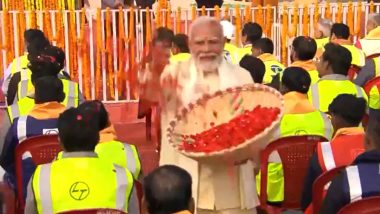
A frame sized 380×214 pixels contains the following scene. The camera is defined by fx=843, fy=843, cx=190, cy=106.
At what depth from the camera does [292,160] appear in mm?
5629

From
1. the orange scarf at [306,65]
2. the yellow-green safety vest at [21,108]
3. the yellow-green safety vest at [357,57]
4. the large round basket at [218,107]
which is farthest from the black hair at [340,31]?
the large round basket at [218,107]

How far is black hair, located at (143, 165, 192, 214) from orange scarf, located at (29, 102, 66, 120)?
222 centimetres

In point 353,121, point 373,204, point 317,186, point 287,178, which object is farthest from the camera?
point 287,178

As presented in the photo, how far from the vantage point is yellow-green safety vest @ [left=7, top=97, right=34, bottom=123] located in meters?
6.10

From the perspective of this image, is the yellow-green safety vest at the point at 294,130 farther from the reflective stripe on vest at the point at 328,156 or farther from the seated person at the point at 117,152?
the seated person at the point at 117,152

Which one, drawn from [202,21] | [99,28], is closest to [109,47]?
[99,28]

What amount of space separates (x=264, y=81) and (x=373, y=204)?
359cm

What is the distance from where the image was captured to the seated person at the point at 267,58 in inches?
304

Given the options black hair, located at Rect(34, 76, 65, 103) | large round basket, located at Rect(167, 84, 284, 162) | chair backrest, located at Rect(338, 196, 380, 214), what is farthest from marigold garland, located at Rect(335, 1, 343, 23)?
chair backrest, located at Rect(338, 196, 380, 214)

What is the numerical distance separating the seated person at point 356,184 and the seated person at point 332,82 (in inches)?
93.8

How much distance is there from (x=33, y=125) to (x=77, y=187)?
5.42ft

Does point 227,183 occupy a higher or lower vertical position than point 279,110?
lower

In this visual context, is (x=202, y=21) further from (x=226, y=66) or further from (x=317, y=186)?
(x=317, y=186)

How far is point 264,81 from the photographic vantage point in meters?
7.54
